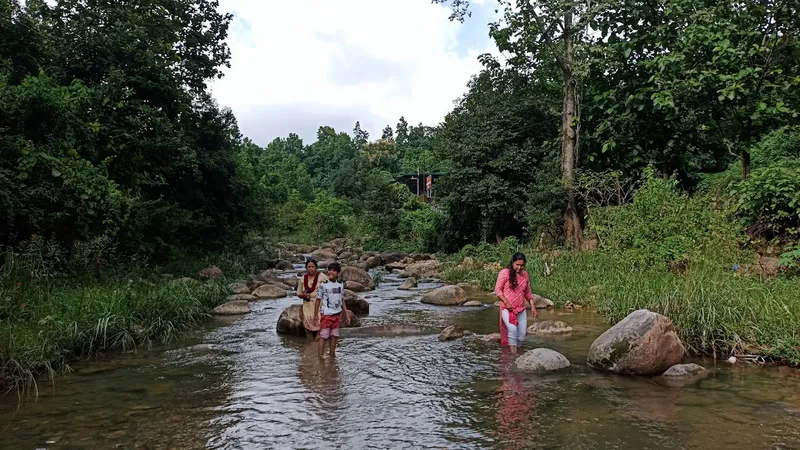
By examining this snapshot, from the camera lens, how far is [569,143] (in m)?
19.1

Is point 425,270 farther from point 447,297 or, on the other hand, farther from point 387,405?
point 387,405

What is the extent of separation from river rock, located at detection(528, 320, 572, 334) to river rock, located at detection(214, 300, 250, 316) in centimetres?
690

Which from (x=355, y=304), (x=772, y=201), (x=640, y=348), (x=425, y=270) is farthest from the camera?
(x=425, y=270)

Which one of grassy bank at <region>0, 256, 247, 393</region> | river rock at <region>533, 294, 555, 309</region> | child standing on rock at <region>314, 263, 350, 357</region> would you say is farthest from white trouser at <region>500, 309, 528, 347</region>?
grassy bank at <region>0, 256, 247, 393</region>

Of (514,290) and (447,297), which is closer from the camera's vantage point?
(514,290)

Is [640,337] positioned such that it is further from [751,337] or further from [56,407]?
[56,407]

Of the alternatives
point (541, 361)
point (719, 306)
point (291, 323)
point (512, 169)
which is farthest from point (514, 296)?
point (512, 169)

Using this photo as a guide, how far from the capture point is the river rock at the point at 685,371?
24.5 feet

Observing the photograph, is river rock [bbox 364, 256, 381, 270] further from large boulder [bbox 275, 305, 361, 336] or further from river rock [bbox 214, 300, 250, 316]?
large boulder [bbox 275, 305, 361, 336]

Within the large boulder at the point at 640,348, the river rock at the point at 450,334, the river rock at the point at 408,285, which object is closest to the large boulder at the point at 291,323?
the river rock at the point at 450,334

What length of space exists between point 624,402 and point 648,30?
47.2 feet

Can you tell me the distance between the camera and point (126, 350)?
9.30m

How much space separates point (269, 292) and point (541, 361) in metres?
10.5

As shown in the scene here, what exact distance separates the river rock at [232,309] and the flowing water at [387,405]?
12.6 ft
